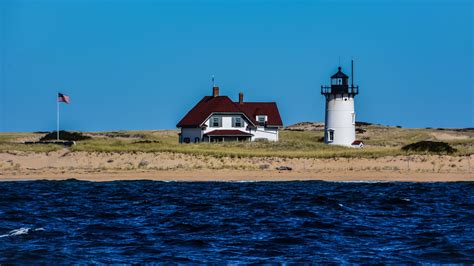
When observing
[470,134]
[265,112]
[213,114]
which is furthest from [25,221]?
[470,134]

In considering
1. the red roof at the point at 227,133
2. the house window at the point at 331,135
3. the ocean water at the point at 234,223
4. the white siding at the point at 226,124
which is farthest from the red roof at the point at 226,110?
A: the ocean water at the point at 234,223

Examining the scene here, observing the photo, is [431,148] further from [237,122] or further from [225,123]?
[225,123]

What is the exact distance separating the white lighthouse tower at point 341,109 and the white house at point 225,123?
5780mm

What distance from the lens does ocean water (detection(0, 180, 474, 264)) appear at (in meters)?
19.5

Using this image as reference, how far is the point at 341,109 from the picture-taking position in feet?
215

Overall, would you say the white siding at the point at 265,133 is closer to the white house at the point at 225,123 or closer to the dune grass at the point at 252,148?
the white house at the point at 225,123

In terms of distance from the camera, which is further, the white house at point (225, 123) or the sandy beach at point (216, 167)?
the white house at point (225, 123)

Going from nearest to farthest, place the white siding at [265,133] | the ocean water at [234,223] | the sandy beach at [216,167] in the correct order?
the ocean water at [234,223]
the sandy beach at [216,167]
the white siding at [265,133]

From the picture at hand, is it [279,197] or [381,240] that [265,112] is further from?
[381,240]

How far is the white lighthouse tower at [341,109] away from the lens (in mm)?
65500

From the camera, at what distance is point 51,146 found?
5034 centimetres

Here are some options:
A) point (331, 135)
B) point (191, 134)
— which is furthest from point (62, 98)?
point (331, 135)

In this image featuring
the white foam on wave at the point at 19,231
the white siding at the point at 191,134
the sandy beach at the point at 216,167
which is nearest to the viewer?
the white foam on wave at the point at 19,231

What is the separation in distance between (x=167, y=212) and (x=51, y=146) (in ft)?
77.2
